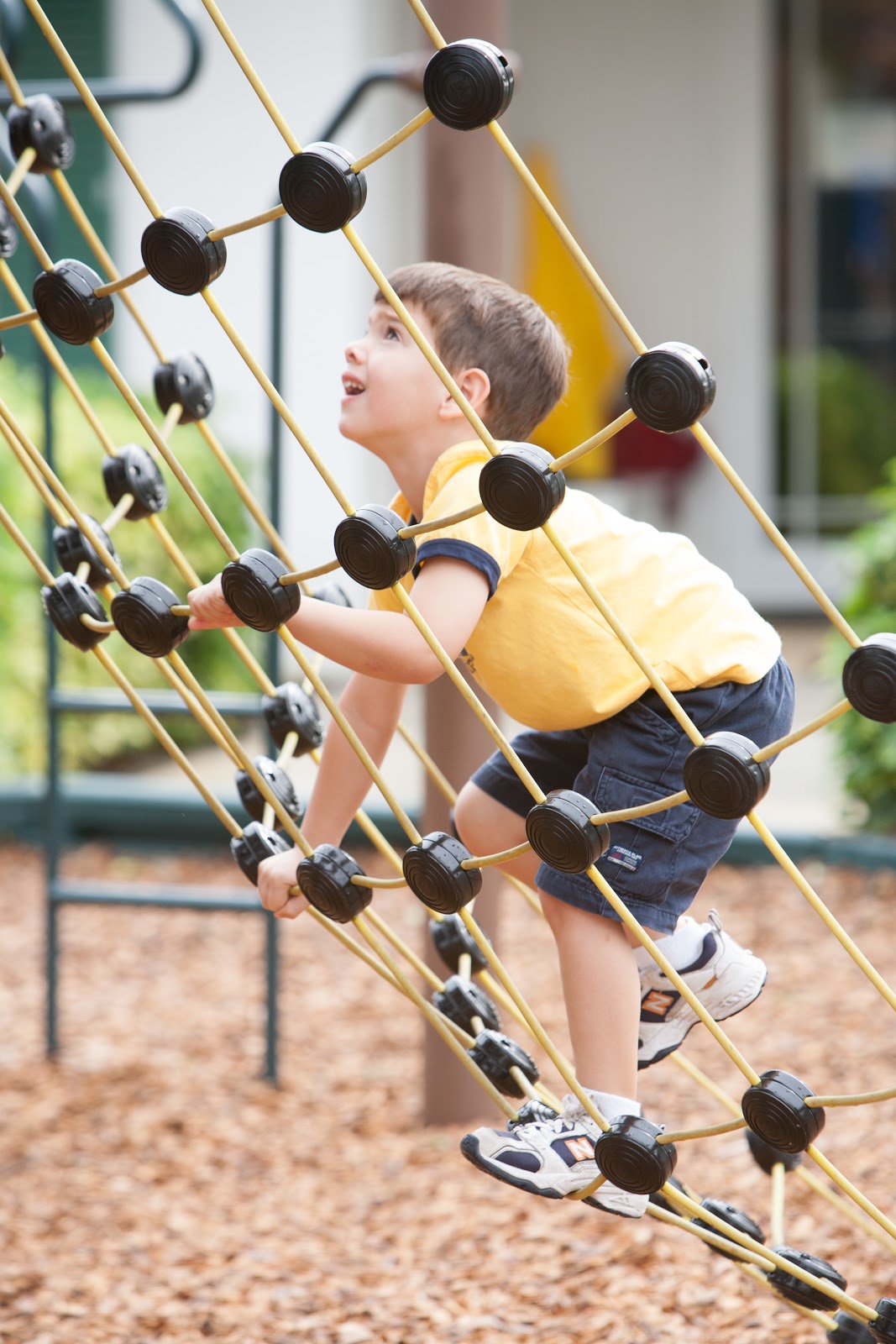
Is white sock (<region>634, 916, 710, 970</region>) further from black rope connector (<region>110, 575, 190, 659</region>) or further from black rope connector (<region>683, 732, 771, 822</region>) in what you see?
black rope connector (<region>110, 575, 190, 659</region>)

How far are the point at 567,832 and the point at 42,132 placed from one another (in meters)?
1.19

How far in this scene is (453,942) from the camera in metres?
2.29

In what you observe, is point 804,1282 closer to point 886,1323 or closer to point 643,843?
point 886,1323

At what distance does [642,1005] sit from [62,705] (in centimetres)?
205

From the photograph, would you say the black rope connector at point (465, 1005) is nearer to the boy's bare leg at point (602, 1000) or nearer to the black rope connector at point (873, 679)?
the boy's bare leg at point (602, 1000)

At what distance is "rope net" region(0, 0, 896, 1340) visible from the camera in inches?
57.1

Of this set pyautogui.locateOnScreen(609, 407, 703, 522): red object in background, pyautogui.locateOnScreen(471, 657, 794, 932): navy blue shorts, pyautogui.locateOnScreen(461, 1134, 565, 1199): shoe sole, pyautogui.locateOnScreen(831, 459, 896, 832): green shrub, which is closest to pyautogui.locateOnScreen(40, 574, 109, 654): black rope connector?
pyautogui.locateOnScreen(471, 657, 794, 932): navy blue shorts

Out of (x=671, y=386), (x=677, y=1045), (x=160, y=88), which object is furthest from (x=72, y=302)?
(x=160, y=88)

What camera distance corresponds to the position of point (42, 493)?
6.64ft

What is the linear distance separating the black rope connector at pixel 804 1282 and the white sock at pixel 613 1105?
0.84ft

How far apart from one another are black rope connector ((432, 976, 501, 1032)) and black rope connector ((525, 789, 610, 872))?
0.67 m

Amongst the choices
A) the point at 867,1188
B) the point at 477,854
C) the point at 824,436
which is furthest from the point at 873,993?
the point at 824,436

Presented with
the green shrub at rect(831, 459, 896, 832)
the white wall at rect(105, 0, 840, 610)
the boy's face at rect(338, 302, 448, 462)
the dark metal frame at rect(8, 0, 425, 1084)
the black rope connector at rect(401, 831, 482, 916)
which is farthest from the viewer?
the white wall at rect(105, 0, 840, 610)

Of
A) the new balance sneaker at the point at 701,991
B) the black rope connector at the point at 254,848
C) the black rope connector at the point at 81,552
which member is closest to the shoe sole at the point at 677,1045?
the new balance sneaker at the point at 701,991
